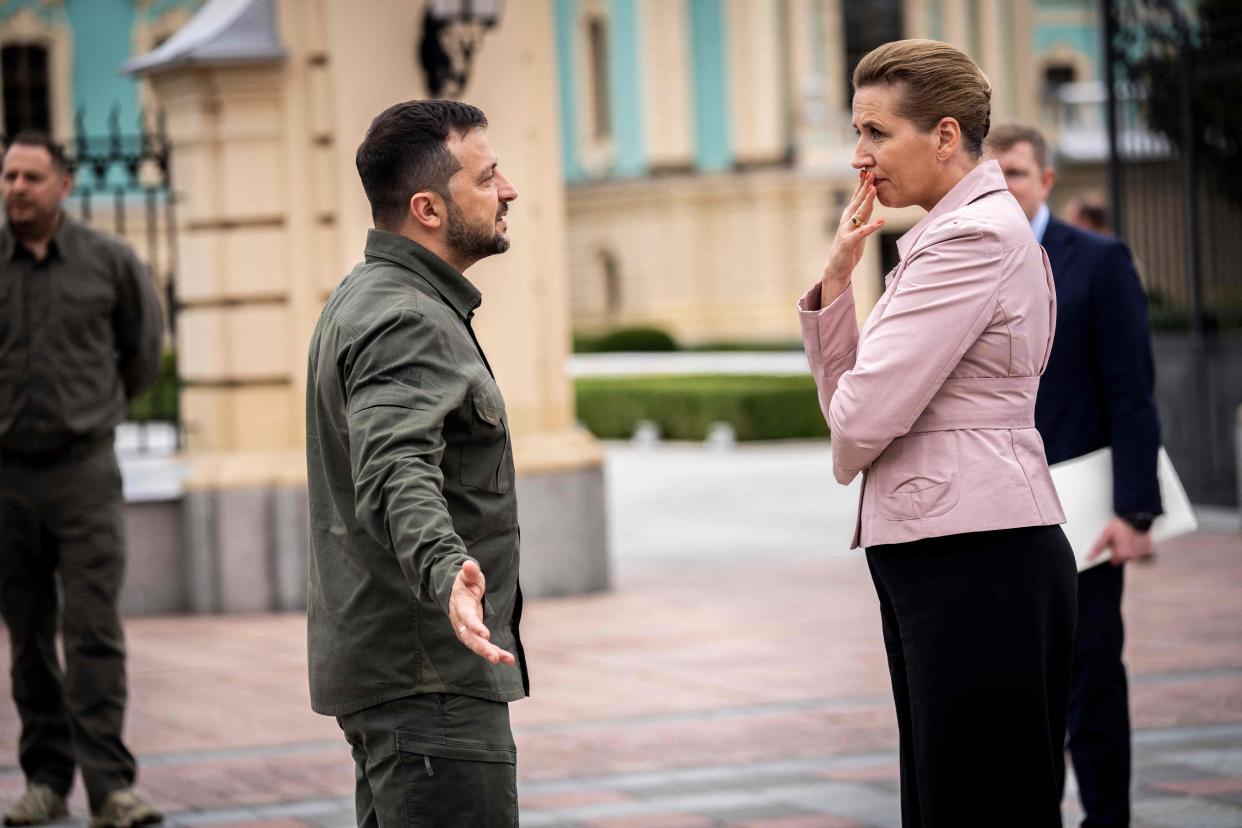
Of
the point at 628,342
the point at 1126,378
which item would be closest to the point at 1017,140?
the point at 1126,378

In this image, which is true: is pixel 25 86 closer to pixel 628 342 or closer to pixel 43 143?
pixel 628 342

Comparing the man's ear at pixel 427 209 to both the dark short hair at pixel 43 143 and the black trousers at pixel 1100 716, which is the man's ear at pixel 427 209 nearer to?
the black trousers at pixel 1100 716

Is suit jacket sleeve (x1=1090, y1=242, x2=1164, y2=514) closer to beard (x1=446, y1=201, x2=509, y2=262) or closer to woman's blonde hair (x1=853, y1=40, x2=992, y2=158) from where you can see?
woman's blonde hair (x1=853, y1=40, x2=992, y2=158)

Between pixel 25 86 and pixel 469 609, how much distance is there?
39.8 meters

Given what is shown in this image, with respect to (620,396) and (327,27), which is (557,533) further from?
(620,396)

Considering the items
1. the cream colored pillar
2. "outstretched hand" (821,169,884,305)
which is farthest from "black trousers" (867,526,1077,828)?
the cream colored pillar

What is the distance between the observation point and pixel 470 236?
314cm

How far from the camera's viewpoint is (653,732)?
664 centimetres

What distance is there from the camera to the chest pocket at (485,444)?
9.88 feet

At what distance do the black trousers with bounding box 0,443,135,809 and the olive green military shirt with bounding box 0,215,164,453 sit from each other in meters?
0.10

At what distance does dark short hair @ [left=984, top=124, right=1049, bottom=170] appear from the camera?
4957mm

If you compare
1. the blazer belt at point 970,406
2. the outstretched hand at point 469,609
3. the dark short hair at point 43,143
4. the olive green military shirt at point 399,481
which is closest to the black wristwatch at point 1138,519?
the blazer belt at point 970,406

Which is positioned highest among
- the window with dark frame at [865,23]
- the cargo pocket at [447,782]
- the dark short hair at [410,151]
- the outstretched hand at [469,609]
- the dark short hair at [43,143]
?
the window with dark frame at [865,23]

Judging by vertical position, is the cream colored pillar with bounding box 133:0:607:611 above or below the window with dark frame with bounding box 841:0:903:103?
below
